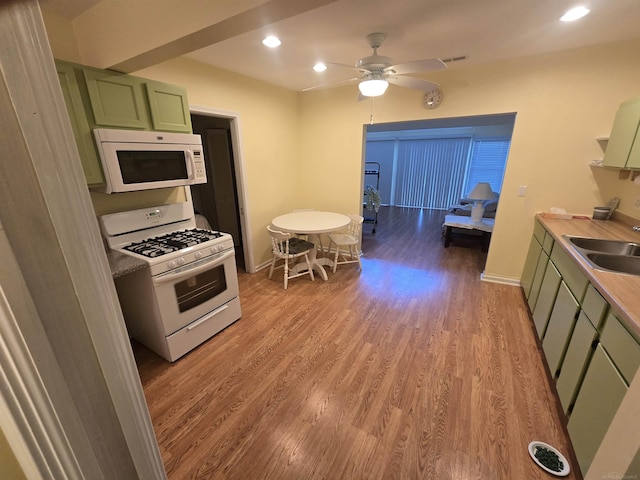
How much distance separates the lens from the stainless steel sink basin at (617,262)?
1.73m

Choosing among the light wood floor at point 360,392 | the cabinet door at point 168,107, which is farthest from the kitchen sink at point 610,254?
the cabinet door at point 168,107

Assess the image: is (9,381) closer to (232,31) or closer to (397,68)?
(232,31)

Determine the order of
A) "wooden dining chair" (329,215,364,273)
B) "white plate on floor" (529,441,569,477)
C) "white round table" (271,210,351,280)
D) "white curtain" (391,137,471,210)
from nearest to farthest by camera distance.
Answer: "white plate on floor" (529,441,569,477) → "white round table" (271,210,351,280) → "wooden dining chair" (329,215,364,273) → "white curtain" (391,137,471,210)

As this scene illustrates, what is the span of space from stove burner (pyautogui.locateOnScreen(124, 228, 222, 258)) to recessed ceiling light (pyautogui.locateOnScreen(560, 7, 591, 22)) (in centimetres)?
303

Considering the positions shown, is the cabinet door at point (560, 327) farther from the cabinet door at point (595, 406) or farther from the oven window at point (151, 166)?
the oven window at point (151, 166)

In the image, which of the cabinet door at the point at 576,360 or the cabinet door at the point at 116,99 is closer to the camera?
the cabinet door at the point at 576,360

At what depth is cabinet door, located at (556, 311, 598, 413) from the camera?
1402mm

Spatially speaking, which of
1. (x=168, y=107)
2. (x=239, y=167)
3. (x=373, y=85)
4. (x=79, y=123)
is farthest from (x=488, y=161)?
(x=79, y=123)

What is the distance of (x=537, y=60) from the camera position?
8.38 ft

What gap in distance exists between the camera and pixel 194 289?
2.11 m

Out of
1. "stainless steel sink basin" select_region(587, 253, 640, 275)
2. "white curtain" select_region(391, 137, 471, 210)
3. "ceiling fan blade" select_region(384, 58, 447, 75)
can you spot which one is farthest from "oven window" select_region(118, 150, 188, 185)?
"white curtain" select_region(391, 137, 471, 210)

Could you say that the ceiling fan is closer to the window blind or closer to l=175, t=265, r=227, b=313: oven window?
l=175, t=265, r=227, b=313: oven window

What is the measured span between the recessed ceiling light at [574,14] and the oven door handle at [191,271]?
9.91ft

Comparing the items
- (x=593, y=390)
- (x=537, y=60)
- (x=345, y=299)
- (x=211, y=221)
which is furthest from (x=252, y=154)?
(x=593, y=390)
